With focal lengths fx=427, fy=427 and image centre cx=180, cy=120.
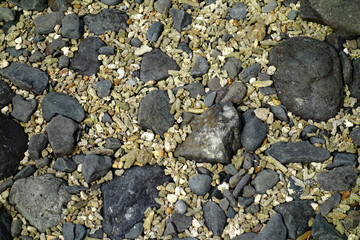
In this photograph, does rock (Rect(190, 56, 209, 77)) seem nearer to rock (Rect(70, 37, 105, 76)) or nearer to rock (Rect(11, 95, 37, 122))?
rock (Rect(70, 37, 105, 76))

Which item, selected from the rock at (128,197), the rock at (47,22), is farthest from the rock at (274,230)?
the rock at (47,22)

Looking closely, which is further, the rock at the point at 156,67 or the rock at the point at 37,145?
the rock at the point at 156,67

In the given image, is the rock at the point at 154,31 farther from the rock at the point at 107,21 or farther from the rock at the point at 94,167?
the rock at the point at 94,167

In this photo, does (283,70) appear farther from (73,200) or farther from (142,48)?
(73,200)

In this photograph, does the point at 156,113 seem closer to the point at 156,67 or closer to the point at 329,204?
the point at 156,67

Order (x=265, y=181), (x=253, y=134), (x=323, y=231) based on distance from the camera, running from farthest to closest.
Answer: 1. (x=253, y=134)
2. (x=265, y=181)
3. (x=323, y=231)

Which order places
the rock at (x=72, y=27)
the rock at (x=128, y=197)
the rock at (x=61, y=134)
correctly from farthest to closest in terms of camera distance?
the rock at (x=72, y=27)
the rock at (x=61, y=134)
the rock at (x=128, y=197)

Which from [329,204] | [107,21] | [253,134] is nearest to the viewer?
[329,204]

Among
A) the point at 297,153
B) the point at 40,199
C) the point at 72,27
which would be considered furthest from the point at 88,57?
the point at 297,153
